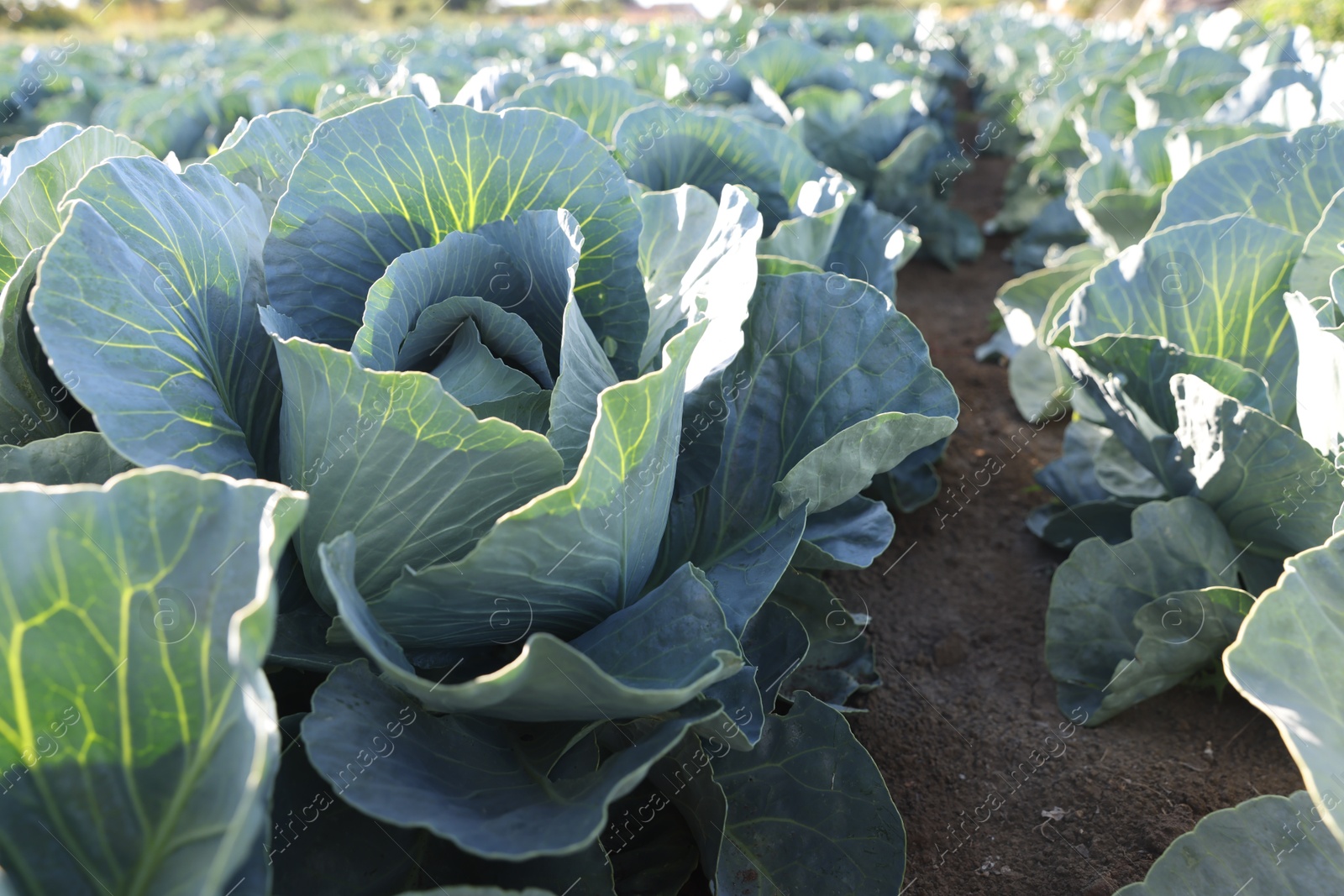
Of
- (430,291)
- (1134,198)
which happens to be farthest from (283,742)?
(1134,198)

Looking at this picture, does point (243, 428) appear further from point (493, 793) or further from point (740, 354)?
point (740, 354)

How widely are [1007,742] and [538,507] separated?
5.41 ft

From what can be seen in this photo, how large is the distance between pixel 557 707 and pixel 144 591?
58 centimetres

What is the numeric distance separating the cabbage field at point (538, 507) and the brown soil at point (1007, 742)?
0.24ft

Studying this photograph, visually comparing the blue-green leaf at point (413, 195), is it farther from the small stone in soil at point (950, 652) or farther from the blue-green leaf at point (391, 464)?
the small stone in soil at point (950, 652)

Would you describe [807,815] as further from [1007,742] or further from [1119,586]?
[1119,586]

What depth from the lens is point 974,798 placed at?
Answer: 213cm

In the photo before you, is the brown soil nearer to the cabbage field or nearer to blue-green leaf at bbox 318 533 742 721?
the cabbage field

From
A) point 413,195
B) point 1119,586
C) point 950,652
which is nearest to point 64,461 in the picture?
point 413,195

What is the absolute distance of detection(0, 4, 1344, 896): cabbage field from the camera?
102 cm

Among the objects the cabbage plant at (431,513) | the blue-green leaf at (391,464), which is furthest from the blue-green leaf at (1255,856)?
the blue-green leaf at (391,464)

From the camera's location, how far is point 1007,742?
7.50ft

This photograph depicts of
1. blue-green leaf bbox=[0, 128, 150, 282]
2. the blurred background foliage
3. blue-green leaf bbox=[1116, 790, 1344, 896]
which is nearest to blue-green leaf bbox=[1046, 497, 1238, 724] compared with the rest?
blue-green leaf bbox=[1116, 790, 1344, 896]

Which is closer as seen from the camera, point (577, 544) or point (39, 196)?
point (577, 544)
